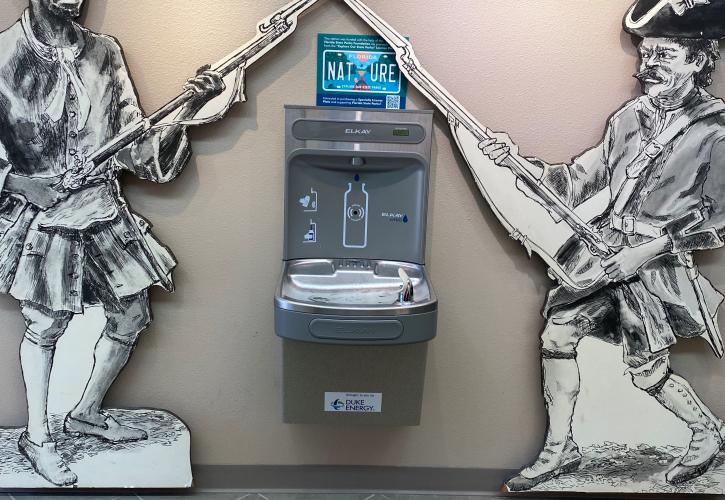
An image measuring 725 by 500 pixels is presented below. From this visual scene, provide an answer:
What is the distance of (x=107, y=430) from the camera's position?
100 inches

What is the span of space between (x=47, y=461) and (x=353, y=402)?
4.07 feet

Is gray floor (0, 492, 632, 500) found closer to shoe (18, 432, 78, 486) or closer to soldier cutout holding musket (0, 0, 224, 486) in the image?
shoe (18, 432, 78, 486)

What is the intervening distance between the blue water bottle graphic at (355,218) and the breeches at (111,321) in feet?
2.55

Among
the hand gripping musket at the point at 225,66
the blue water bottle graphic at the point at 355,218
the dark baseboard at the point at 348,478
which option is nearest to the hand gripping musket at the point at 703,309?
the dark baseboard at the point at 348,478

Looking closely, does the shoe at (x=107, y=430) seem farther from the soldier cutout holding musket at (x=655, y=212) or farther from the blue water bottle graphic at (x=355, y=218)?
the soldier cutout holding musket at (x=655, y=212)

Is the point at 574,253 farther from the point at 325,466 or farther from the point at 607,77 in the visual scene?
the point at 325,466

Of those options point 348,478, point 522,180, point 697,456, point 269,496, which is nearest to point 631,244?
point 522,180

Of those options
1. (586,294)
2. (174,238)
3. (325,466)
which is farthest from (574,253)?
(174,238)

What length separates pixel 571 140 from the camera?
2406 millimetres

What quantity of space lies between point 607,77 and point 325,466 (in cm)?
183

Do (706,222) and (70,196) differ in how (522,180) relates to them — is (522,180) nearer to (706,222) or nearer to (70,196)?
(706,222)

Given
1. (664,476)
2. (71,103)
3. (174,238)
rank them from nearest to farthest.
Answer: (71,103) → (174,238) → (664,476)

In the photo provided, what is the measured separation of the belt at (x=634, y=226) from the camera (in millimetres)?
2418

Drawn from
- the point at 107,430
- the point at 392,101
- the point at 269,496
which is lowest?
the point at 269,496
